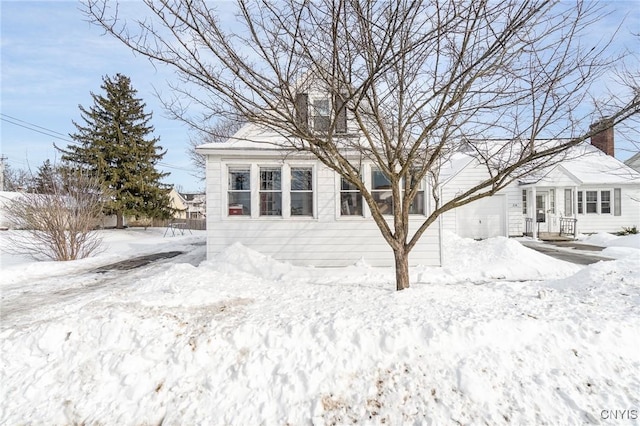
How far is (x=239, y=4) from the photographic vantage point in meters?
3.58

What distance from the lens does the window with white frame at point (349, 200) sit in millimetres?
8797

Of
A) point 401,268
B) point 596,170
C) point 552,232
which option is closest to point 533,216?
point 552,232

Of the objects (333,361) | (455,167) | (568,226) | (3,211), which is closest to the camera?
(333,361)

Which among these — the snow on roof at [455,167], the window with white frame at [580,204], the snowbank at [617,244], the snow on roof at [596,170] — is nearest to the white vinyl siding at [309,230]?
the snowbank at [617,244]

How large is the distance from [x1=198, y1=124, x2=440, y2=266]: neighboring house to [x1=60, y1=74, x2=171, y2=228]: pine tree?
55.8ft

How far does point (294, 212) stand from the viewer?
8.88 metres

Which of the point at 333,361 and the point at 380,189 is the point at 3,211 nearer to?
the point at 380,189

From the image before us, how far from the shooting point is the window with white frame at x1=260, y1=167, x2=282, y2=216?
889cm

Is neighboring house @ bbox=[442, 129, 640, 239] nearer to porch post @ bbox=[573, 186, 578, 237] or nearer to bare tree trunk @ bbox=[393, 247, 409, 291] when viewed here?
porch post @ bbox=[573, 186, 578, 237]

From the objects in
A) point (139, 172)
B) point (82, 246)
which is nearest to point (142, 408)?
point (82, 246)

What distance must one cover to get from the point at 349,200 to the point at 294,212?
1700 mm

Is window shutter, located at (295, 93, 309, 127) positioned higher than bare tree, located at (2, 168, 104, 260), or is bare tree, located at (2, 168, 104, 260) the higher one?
window shutter, located at (295, 93, 309, 127)

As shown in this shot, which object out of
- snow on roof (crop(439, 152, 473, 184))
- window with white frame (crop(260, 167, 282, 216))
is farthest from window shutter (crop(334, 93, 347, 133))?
snow on roof (crop(439, 152, 473, 184))

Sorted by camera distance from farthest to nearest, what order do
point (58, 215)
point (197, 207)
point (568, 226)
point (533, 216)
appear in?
1. point (197, 207)
2. point (568, 226)
3. point (533, 216)
4. point (58, 215)
